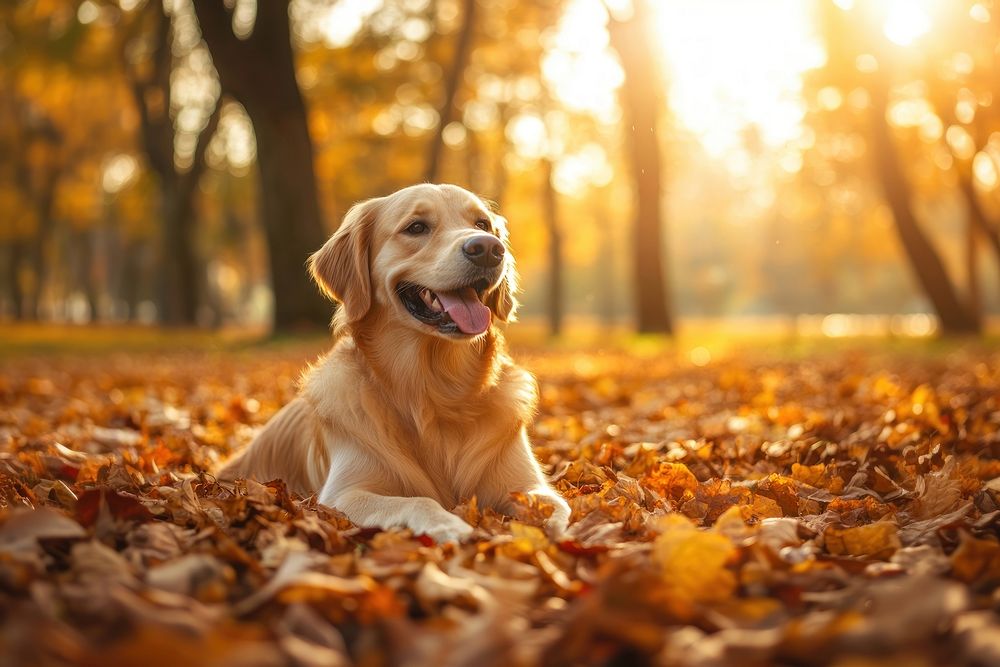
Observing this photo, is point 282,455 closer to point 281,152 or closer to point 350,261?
point 350,261

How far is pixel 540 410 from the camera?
6965 mm

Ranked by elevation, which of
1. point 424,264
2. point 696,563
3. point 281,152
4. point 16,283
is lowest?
point 16,283

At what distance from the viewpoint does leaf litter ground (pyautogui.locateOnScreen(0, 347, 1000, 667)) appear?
1.87 m

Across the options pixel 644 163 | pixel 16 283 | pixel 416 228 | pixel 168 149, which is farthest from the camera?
pixel 16 283

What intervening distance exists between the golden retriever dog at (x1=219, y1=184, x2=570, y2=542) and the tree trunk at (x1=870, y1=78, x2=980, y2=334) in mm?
14615

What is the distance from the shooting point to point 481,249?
3.84 metres

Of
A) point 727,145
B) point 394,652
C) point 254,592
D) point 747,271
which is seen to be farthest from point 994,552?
point 747,271

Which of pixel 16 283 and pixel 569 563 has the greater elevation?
pixel 569 563

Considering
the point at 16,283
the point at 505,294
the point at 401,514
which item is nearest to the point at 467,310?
the point at 505,294

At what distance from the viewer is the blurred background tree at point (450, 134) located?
52.5 feet

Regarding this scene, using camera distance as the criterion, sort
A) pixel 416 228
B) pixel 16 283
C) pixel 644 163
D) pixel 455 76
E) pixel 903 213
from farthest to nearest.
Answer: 1. pixel 16 283
2. pixel 455 76
3. pixel 644 163
4. pixel 903 213
5. pixel 416 228

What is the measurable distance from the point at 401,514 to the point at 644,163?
1642cm

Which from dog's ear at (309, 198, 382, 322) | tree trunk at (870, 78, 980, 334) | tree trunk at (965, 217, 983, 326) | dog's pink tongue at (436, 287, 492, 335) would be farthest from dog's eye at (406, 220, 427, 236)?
tree trunk at (965, 217, 983, 326)

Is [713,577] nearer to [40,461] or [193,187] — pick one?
[40,461]
